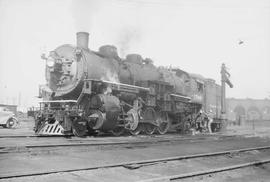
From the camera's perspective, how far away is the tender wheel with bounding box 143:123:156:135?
52.2 ft

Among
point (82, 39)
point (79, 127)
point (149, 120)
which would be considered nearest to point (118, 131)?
point (149, 120)

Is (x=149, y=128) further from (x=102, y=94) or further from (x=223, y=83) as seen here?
(x=223, y=83)

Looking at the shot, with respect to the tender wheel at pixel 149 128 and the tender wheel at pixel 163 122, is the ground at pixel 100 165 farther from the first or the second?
the tender wheel at pixel 163 122

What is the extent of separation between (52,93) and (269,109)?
73091 millimetres

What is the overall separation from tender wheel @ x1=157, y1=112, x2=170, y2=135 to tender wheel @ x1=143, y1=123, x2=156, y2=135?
36 centimetres

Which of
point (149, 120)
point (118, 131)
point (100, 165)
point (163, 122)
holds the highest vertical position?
point (149, 120)

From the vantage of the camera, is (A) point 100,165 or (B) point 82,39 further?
(B) point 82,39

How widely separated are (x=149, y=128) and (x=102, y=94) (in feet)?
13.3

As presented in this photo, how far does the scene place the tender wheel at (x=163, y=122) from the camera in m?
16.8

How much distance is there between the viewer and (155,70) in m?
17.3

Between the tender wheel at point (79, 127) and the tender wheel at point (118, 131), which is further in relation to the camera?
the tender wheel at point (118, 131)

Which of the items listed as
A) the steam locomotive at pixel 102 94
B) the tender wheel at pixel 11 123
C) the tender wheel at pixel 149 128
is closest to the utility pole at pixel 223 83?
the steam locomotive at pixel 102 94

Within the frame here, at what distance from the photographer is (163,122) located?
1709cm

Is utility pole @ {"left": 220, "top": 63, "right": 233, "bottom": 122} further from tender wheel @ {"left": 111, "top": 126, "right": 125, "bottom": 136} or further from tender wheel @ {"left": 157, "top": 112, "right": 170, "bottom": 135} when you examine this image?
tender wheel @ {"left": 111, "top": 126, "right": 125, "bottom": 136}
